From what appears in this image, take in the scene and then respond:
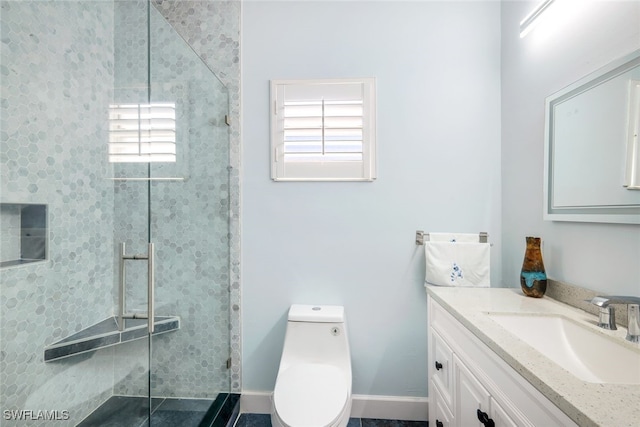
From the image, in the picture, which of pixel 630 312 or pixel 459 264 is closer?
pixel 630 312

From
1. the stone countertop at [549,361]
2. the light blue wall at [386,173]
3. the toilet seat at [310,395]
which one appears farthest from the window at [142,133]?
the stone countertop at [549,361]

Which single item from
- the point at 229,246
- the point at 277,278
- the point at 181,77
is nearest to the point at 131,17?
the point at 181,77

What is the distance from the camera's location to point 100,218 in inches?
54.8

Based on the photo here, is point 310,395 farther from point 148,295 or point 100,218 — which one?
point 100,218

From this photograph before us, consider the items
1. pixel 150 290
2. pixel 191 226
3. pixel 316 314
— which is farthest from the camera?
pixel 316 314

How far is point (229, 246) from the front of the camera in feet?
5.89

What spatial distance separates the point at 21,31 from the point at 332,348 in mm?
1987

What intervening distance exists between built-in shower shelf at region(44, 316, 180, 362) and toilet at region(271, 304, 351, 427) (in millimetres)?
594

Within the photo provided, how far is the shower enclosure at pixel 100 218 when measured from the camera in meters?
1.16

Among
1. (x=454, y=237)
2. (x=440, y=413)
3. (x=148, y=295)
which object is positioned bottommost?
(x=440, y=413)

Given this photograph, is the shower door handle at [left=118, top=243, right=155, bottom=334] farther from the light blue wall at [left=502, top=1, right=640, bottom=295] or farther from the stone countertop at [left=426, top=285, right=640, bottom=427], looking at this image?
the light blue wall at [left=502, top=1, right=640, bottom=295]

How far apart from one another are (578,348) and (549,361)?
0.37 meters

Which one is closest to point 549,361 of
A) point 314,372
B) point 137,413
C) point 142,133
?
point 314,372

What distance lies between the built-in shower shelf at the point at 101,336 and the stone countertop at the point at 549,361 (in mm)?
1255
